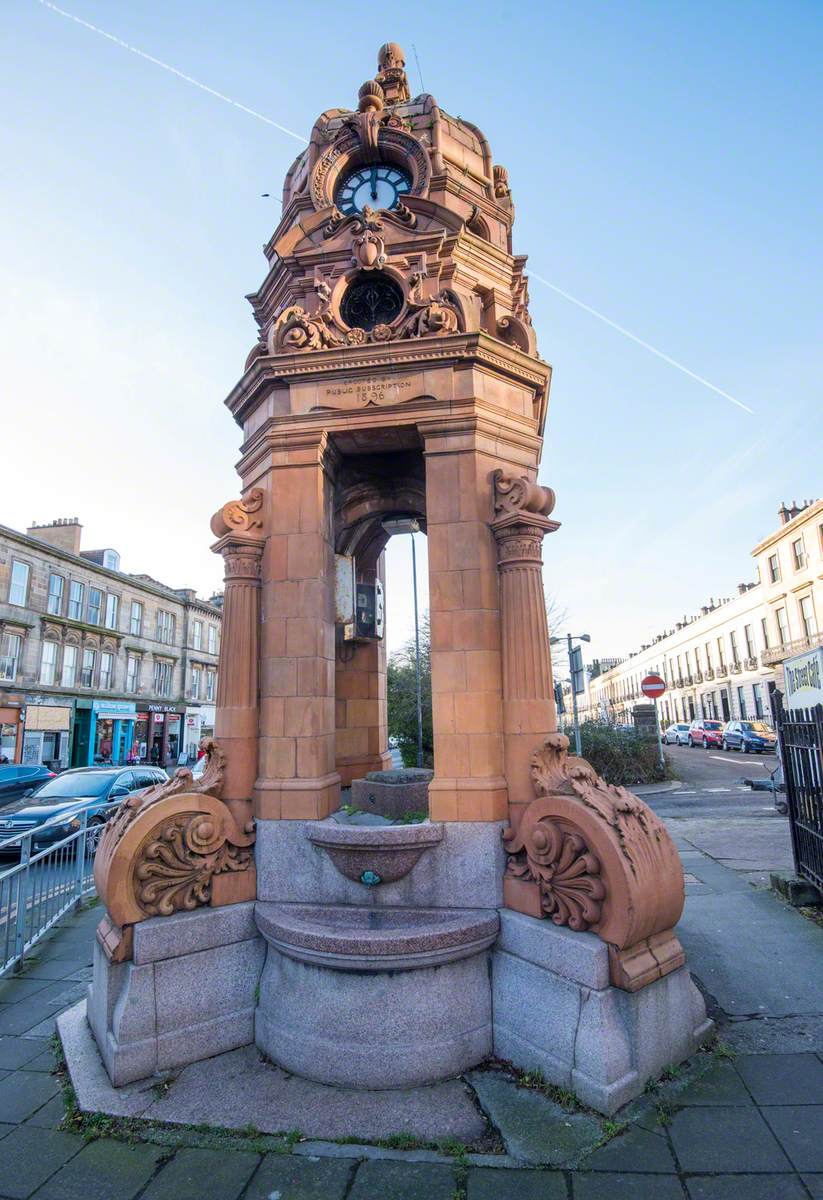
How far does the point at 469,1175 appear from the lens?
125 inches

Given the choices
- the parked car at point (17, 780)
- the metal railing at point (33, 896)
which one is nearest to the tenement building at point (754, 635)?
the parked car at point (17, 780)

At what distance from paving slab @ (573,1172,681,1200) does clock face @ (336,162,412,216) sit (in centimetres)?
840

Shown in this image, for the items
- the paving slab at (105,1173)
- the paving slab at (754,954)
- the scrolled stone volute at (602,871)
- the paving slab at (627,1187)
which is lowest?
the paving slab at (105,1173)

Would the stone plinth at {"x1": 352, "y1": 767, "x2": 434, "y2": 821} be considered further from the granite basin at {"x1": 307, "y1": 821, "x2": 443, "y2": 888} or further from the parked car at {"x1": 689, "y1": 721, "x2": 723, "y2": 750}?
the parked car at {"x1": 689, "y1": 721, "x2": 723, "y2": 750}

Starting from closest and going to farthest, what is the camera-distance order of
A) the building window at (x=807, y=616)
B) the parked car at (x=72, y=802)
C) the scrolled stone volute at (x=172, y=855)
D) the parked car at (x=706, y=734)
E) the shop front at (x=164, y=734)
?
1. the scrolled stone volute at (x=172, y=855)
2. the parked car at (x=72, y=802)
3. the parked car at (x=706, y=734)
4. the shop front at (x=164, y=734)
5. the building window at (x=807, y=616)

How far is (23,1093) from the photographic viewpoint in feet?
13.4

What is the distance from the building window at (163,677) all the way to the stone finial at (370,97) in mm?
42188

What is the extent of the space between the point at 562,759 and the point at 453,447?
2.82 m

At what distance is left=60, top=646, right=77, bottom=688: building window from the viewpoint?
115 feet

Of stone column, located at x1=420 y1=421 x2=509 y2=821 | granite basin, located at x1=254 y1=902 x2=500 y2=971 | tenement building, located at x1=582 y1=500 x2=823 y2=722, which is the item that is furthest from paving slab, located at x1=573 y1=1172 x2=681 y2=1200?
tenement building, located at x1=582 y1=500 x2=823 y2=722

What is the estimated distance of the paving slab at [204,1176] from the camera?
3.12m

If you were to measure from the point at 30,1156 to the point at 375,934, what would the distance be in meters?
2.19

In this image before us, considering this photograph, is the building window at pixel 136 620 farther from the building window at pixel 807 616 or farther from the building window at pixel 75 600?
the building window at pixel 807 616

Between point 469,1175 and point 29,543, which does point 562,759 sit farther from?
point 29,543
